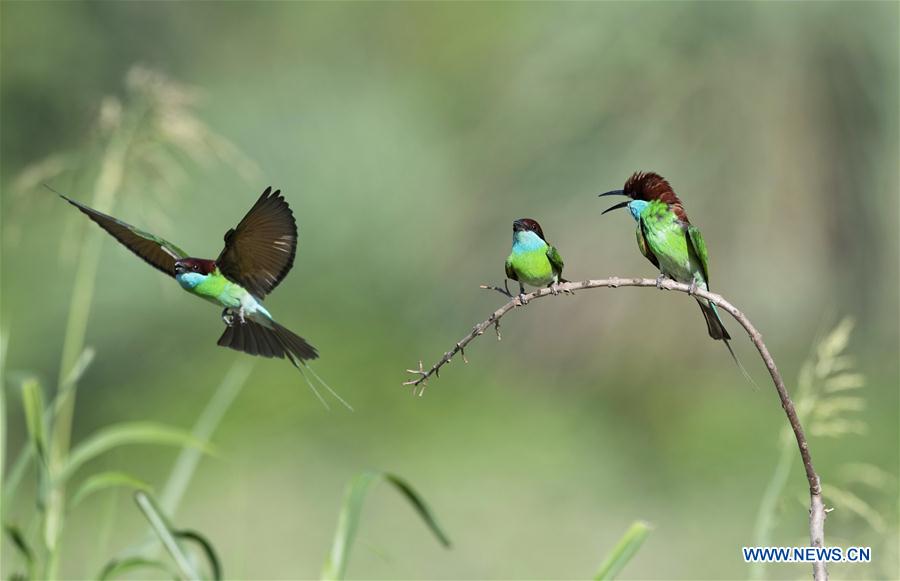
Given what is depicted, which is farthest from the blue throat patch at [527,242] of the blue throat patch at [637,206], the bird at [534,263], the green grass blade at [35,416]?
the green grass blade at [35,416]

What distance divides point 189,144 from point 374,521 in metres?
2.87

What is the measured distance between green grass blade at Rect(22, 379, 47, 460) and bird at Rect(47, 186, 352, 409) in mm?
1053

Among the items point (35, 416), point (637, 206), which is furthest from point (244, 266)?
point (35, 416)

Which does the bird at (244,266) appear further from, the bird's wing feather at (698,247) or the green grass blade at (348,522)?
the green grass blade at (348,522)

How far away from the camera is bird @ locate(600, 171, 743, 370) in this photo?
1.05 meters

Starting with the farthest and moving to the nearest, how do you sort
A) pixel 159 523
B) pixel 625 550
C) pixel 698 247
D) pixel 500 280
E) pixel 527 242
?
pixel 500 280
pixel 159 523
pixel 625 550
pixel 698 247
pixel 527 242

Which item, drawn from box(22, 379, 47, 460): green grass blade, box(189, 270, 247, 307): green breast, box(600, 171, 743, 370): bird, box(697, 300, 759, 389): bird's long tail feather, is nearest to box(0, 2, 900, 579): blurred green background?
box(22, 379, 47, 460): green grass blade

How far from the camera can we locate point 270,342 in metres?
0.76

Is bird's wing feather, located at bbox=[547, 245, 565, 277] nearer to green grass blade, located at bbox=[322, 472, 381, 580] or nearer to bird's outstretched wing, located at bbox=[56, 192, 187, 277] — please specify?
bird's outstretched wing, located at bbox=[56, 192, 187, 277]

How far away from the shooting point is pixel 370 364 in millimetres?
5668

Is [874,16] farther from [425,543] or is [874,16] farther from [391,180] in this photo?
[391,180]

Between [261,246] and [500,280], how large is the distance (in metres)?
3.41

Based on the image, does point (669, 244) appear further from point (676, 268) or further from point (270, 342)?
point (270, 342)

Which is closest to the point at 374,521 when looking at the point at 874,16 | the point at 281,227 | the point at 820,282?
the point at 820,282
